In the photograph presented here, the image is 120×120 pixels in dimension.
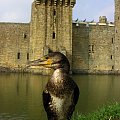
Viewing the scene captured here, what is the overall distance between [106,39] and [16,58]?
7764 mm

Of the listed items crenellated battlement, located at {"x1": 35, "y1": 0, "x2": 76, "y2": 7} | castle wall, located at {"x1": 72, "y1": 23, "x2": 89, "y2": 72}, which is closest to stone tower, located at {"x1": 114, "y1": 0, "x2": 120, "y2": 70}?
castle wall, located at {"x1": 72, "y1": 23, "x2": 89, "y2": 72}

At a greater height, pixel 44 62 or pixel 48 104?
pixel 44 62

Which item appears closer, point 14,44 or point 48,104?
point 48,104

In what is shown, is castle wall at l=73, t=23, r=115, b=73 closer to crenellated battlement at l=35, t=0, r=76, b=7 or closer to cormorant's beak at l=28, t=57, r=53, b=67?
crenellated battlement at l=35, t=0, r=76, b=7

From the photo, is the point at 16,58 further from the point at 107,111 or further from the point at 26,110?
the point at 107,111

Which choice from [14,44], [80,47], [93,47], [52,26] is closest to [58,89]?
[52,26]

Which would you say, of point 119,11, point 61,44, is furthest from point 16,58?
point 119,11

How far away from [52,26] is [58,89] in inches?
1099

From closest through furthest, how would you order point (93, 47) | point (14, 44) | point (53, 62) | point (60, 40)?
1. point (53, 62)
2. point (60, 40)
3. point (14, 44)
4. point (93, 47)

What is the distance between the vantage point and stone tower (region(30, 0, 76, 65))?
3148 centimetres

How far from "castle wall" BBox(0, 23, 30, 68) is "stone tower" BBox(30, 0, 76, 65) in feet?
4.79

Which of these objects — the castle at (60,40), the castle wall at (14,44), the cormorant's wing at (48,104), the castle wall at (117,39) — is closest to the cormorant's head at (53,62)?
the cormorant's wing at (48,104)

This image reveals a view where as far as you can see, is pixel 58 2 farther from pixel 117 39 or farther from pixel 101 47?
pixel 117 39

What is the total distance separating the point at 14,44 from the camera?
110 ft
